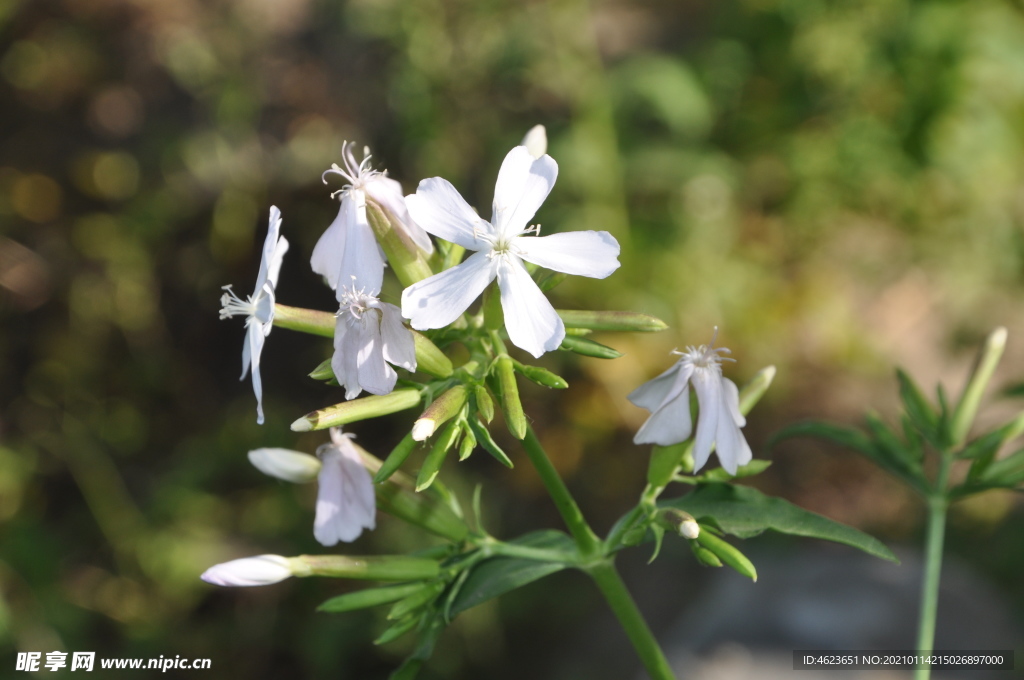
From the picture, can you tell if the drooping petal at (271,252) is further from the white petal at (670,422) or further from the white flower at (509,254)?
the white petal at (670,422)

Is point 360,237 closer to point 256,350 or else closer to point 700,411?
point 256,350

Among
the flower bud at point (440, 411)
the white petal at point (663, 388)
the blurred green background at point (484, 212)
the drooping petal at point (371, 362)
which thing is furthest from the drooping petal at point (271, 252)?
the blurred green background at point (484, 212)

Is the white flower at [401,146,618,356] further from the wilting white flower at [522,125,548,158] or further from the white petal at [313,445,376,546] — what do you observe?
the white petal at [313,445,376,546]

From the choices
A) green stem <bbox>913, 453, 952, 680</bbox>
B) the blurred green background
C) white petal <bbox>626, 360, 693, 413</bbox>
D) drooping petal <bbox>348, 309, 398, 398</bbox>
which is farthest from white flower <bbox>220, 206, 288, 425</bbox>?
the blurred green background

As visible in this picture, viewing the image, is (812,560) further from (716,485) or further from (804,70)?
(804,70)

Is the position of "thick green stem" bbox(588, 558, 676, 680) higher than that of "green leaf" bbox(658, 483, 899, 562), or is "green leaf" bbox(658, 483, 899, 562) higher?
"green leaf" bbox(658, 483, 899, 562)

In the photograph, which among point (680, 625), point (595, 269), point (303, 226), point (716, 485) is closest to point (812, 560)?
point (680, 625)

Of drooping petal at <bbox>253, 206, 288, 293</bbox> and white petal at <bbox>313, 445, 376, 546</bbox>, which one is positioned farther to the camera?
white petal at <bbox>313, 445, 376, 546</bbox>

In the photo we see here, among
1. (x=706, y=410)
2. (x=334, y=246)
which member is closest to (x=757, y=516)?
(x=706, y=410)
